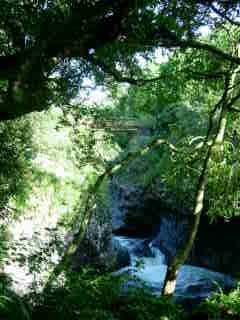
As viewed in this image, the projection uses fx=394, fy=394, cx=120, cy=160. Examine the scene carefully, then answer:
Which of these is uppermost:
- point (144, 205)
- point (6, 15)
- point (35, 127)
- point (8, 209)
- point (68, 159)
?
point (6, 15)

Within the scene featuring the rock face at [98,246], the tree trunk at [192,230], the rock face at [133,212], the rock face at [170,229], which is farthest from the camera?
the rock face at [133,212]

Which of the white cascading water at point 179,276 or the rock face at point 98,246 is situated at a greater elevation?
the rock face at point 98,246

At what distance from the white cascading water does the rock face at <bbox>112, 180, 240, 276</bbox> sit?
53 cm

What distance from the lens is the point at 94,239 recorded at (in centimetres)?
1185

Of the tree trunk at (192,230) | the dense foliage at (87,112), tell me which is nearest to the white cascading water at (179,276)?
the dense foliage at (87,112)

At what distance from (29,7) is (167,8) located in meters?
1.83

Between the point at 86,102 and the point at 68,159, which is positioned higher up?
the point at 86,102

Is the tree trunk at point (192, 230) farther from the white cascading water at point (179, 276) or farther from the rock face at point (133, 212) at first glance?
the rock face at point (133, 212)

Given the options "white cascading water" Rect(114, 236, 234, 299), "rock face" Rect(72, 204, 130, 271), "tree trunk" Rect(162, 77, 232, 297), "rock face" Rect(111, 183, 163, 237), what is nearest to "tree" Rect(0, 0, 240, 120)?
"tree trunk" Rect(162, 77, 232, 297)

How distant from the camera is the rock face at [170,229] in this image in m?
16.2

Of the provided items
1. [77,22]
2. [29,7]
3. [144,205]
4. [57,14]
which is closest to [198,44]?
[77,22]

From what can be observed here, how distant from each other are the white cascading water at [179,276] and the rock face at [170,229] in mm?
527

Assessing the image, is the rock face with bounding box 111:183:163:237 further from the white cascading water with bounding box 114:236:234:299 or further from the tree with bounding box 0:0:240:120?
the tree with bounding box 0:0:240:120

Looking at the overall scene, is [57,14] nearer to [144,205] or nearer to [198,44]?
[198,44]
